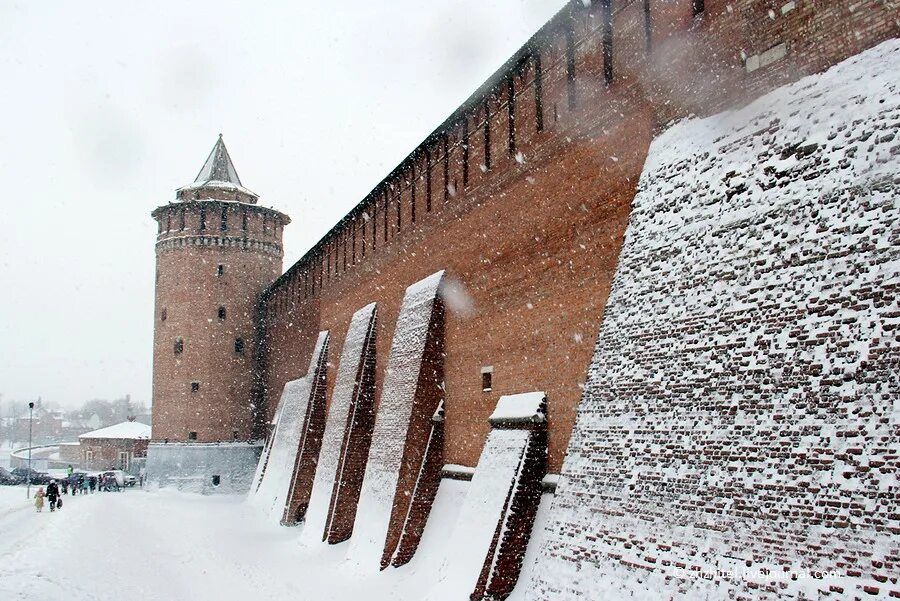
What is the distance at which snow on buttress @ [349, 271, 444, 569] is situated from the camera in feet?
37.7

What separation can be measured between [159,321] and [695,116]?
2199 centimetres

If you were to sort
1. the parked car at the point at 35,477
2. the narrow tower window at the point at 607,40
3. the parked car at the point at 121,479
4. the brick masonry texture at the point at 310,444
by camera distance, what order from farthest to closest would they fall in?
the parked car at the point at 35,477 → the parked car at the point at 121,479 → the brick masonry texture at the point at 310,444 → the narrow tower window at the point at 607,40

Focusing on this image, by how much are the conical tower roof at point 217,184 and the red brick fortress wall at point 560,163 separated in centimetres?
1395

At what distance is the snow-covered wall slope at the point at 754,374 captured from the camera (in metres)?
4.57

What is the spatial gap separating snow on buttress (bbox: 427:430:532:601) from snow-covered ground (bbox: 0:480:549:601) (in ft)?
1.67

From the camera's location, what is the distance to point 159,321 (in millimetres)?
25469

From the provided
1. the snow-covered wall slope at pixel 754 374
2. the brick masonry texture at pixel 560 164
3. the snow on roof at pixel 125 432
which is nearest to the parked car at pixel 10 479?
the snow on roof at pixel 125 432

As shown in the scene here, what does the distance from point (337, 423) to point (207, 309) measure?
1145 centimetres

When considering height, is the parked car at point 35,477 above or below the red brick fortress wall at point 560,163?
below

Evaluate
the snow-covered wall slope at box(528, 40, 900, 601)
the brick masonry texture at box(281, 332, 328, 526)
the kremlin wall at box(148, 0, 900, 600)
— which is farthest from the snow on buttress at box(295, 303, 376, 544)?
the snow-covered wall slope at box(528, 40, 900, 601)

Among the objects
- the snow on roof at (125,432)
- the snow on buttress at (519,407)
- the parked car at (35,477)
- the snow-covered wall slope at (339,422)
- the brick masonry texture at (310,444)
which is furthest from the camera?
the snow on roof at (125,432)

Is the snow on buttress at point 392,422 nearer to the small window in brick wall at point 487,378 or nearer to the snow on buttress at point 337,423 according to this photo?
the small window in brick wall at point 487,378

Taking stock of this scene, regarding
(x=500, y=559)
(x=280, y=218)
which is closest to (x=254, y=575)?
(x=500, y=559)

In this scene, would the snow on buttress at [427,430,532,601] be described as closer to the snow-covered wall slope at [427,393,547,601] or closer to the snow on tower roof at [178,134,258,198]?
the snow-covered wall slope at [427,393,547,601]
